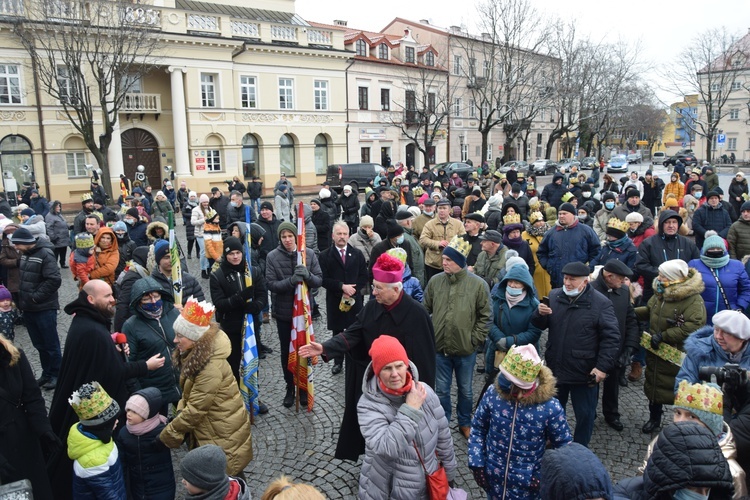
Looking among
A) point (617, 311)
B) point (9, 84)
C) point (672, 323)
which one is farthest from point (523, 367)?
point (9, 84)

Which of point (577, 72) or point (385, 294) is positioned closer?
point (385, 294)

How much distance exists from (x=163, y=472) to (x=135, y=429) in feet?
1.47

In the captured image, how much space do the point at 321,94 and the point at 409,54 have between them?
1091cm

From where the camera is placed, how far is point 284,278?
21.7 ft

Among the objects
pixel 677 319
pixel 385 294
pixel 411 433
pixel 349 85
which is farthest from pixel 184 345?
pixel 349 85

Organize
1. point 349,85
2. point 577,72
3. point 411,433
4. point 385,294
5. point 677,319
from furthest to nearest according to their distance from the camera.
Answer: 1. point 577,72
2. point 349,85
3. point 677,319
4. point 385,294
5. point 411,433

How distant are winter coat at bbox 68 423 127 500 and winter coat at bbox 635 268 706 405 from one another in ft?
16.2

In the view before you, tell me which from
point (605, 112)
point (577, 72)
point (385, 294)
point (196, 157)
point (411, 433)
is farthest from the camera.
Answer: point (605, 112)

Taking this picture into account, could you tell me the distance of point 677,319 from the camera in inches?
207

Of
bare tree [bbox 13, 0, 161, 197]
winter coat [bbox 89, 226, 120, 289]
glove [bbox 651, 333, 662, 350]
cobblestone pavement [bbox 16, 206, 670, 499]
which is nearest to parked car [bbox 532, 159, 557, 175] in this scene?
bare tree [bbox 13, 0, 161, 197]

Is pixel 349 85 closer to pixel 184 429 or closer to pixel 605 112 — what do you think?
pixel 605 112

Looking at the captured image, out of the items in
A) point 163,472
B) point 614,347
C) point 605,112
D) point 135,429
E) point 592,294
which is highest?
point 605,112

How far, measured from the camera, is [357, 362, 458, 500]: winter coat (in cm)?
317

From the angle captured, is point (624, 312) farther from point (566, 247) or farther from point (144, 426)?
point (144, 426)
